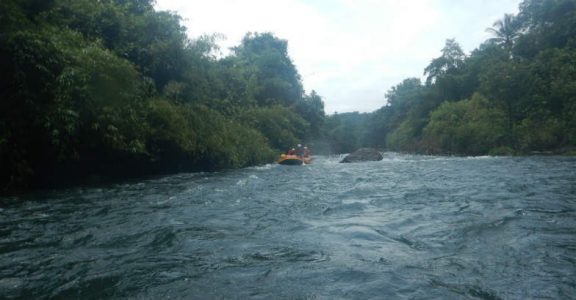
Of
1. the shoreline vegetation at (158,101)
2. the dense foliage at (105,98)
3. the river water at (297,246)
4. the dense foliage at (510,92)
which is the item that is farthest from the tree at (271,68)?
the river water at (297,246)

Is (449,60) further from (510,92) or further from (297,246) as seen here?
(297,246)

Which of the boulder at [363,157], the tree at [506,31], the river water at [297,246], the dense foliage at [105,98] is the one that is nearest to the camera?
the river water at [297,246]

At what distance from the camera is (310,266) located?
4387 millimetres

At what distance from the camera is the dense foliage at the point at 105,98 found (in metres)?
11.3

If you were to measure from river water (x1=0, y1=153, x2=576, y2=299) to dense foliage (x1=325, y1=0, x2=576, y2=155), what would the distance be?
65.3 feet

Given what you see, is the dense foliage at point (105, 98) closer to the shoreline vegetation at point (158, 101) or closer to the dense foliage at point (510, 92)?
the shoreline vegetation at point (158, 101)

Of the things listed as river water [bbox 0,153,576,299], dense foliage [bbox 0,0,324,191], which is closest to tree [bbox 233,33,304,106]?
dense foliage [bbox 0,0,324,191]

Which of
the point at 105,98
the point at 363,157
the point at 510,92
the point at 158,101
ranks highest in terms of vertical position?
the point at 510,92

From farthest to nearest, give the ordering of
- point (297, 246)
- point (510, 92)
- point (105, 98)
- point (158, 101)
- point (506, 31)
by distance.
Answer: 1. point (506, 31)
2. point (510, 92)
3. point (158, 101)
4. point (105, 98)
5. point (297, 246)

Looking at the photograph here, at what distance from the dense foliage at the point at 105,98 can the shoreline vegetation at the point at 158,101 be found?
41 mm

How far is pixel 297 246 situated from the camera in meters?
5.19

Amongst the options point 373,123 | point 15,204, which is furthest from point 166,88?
point 373,123

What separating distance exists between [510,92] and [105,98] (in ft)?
84.8

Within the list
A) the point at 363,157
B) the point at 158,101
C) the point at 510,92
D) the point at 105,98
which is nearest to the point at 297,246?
the point at 105,98
